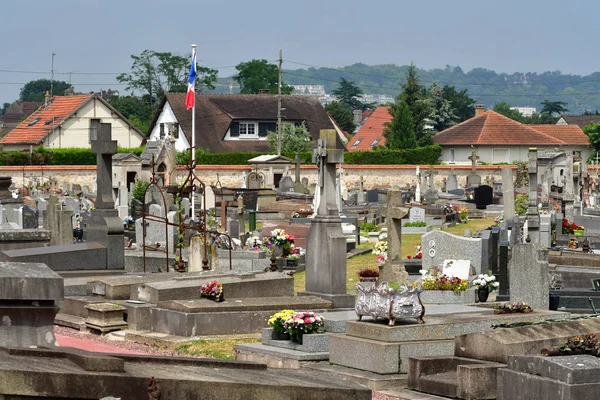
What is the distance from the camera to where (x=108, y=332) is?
14516 millimetres

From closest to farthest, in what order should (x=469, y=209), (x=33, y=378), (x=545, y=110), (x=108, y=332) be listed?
1. (x=33, y=378)
2. (x=108, y=332)
3. (x=469, y=209)
4. (x=545, y=110)

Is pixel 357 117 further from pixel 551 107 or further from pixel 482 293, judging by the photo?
pixel 482 293

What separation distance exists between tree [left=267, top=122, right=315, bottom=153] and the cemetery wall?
3929 mm

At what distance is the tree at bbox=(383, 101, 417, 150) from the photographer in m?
71.9

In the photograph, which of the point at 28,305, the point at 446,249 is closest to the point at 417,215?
the point at 446,249

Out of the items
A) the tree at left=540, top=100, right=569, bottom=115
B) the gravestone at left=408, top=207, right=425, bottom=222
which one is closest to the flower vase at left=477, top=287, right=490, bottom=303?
the gravestone at left=408, top=207, right=425, bottom=222

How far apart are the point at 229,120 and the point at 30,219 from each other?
4911 cm

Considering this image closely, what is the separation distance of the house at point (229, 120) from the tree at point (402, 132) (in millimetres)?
3351

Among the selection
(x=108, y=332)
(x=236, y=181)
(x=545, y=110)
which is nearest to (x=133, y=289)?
(x=108, y=332)

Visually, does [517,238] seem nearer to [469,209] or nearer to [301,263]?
[301,263]

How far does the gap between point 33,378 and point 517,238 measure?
18.0 meters

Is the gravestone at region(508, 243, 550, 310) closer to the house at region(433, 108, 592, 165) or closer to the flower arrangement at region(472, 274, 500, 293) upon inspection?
the flower arrangement at region(472, 274, 500, 293)

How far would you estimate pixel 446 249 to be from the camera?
1833 cm

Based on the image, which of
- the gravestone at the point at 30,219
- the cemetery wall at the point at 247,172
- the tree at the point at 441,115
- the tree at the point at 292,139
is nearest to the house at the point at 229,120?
the tree at the point at 292,139
